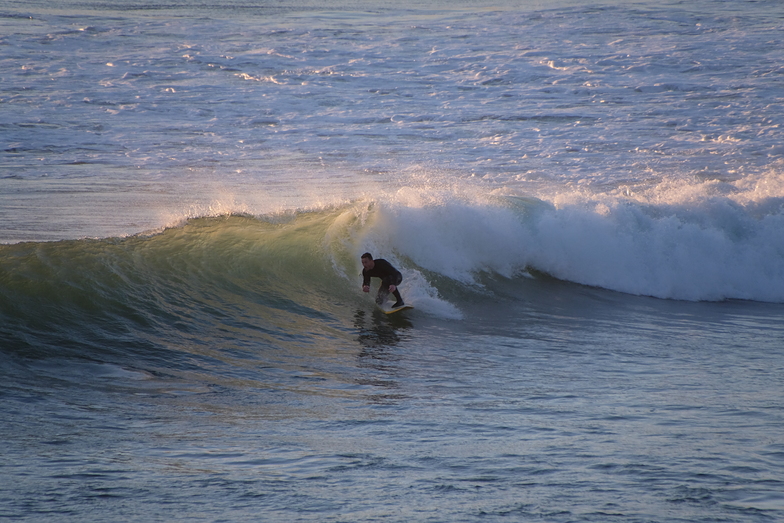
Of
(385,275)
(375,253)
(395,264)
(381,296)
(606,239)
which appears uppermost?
(606,239)

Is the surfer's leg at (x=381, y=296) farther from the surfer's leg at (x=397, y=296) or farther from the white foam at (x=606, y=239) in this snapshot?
the white foam at (x=606, y=239)

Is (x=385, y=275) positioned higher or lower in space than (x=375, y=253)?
lower

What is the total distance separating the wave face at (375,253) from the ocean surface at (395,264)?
57 mm

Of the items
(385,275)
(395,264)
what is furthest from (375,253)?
(385,275)

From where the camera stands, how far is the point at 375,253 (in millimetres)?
11531

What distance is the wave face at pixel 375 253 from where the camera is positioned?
8.81 m

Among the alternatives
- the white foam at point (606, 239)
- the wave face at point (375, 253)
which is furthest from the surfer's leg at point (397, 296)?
the white foam at point (606, 239)

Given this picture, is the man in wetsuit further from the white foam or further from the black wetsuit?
the white foam

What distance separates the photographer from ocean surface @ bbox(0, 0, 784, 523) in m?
4.31

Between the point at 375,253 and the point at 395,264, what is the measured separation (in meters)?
0.42

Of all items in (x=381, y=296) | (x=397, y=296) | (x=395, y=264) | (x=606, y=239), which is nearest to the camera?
(x=397, y=296)

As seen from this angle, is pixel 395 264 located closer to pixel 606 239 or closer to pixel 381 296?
pixel 381 296

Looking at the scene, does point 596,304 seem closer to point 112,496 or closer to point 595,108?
point 112,496

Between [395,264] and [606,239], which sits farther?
[606,239]
